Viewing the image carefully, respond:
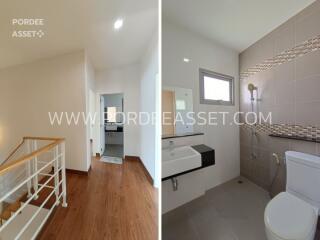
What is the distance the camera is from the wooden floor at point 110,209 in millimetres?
841

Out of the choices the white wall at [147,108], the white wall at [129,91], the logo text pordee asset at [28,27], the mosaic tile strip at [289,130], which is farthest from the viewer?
the logo text pordee asset at [28,27]

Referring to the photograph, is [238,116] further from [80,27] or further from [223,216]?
[80,27]

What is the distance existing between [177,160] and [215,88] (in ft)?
0.82

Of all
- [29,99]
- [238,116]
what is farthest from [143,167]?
[29,99]

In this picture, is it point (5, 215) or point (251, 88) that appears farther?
point (5, 215)

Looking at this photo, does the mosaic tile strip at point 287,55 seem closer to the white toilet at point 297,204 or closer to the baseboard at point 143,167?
the white toilet at point 297,204

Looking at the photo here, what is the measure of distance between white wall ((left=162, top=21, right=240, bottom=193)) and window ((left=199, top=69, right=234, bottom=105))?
1 centimetres

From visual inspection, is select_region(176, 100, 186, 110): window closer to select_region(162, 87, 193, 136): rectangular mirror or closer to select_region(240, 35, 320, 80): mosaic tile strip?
select_region(162, 87, 193, 136): rectangular mirror

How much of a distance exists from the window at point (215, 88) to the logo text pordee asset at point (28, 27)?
54.4 inches

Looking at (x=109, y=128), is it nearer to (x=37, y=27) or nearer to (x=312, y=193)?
(x=37, y=27)

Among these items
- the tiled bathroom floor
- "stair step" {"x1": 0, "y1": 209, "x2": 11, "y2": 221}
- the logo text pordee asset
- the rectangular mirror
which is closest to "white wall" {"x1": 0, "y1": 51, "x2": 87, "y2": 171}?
the logo text pordee asset

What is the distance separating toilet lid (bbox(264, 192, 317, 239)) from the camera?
11.1 inches

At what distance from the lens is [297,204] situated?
0.96 ft

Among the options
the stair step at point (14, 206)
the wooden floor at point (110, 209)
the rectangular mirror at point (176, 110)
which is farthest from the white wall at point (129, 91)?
the stair step at point (14, 206)
